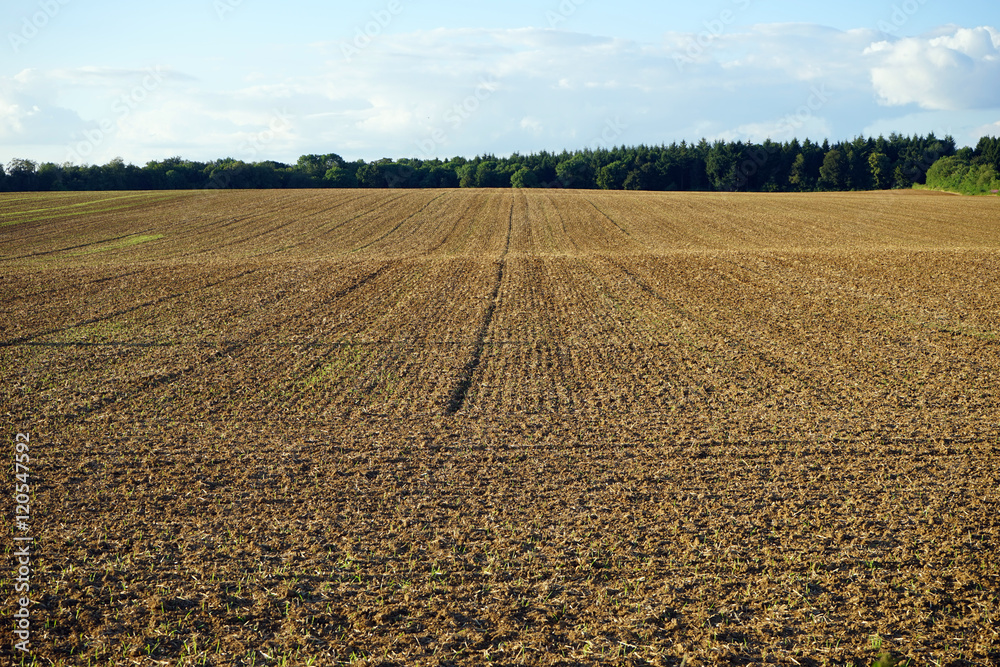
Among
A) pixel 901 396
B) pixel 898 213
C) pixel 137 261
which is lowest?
pixel 901 396

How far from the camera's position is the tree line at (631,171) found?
8475 cm

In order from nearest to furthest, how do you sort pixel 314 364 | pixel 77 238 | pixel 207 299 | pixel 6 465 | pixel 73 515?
1. pixel 73 515
2. pixel 6 465
3. pixel 314 364
4. pixel 207 299
5. pixel 77 238

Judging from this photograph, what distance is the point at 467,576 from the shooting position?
20.1ft

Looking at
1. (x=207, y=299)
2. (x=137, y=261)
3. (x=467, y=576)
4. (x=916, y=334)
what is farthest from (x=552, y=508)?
(x=137, y=261)

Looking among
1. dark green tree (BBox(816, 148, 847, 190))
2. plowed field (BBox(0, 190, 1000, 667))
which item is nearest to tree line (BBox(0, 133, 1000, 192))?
dark green tree (BBox(816, 148, 847, 190))

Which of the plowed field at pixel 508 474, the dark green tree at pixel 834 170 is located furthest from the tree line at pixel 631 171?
the plowed field at pixel 508 474

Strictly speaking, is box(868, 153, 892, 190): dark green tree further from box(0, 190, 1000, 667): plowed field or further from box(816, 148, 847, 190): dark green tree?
box(0, 190, 1000, 667): plowed field

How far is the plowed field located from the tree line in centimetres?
7260

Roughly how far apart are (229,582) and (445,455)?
3299 millimetres

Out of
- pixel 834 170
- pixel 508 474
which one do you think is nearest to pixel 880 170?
pixel 834 170

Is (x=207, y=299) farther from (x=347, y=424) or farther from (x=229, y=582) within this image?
(x=229, y=582)

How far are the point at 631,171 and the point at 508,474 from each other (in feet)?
315

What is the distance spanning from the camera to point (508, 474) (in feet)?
26.8

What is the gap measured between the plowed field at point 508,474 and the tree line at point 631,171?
72.6 metres
